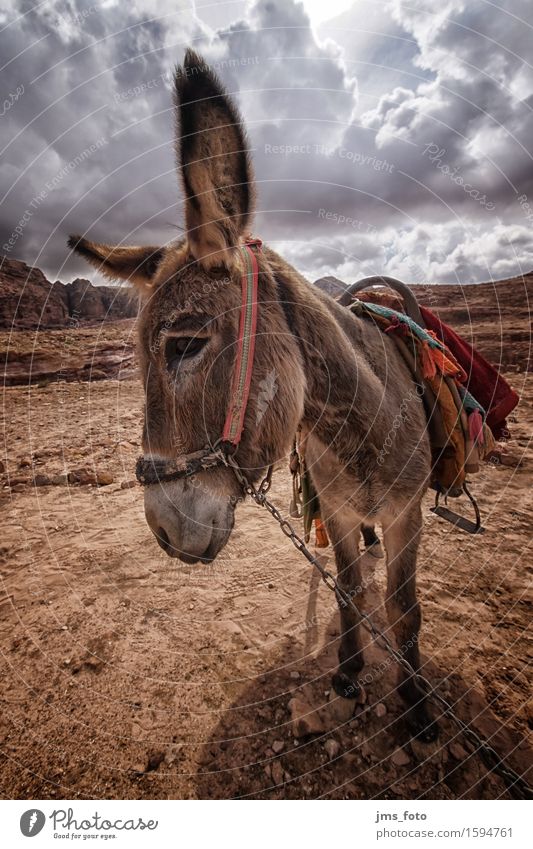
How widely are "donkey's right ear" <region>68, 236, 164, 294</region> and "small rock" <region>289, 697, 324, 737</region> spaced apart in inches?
138

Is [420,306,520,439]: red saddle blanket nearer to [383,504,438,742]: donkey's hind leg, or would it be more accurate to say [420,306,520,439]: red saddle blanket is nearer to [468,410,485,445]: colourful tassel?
Answer: [468,410,485,445]: colourful tassel

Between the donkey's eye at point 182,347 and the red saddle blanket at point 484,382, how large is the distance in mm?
2575

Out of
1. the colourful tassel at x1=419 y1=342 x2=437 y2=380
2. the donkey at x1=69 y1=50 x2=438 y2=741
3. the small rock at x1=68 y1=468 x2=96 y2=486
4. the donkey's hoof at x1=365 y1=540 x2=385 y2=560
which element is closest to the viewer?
the donkey at x1=69 y1=50 x2=438 y2=741

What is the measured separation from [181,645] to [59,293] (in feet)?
263

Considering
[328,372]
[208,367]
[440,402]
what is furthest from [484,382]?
[208,367]

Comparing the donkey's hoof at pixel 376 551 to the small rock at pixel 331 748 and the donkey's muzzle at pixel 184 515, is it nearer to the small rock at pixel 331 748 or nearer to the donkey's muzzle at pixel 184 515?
the small rock at pixel 331 748

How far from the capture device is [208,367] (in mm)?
1766

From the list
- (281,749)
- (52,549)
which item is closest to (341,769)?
(281,749)

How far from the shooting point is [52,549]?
14.9 feet

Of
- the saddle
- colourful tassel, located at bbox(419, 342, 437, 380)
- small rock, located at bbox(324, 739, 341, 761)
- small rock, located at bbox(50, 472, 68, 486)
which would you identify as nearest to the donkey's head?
the saddle

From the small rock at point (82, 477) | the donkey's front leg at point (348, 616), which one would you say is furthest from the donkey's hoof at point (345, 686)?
the small rock at point (82, 477)

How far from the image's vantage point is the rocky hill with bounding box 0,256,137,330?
161 feet

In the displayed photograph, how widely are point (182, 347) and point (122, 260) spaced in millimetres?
1185

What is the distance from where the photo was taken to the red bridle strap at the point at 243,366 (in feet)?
5.78
